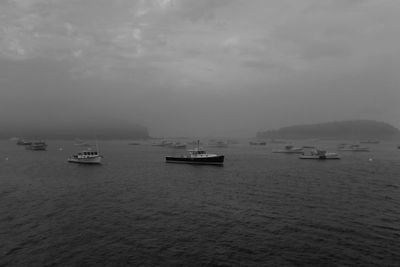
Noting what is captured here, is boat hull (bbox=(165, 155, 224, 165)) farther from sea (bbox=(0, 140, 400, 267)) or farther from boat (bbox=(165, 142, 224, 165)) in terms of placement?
sea (bbox=(0, 140, 400, 267))

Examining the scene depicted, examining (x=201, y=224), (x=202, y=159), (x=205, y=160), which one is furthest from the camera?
(x=202, y=159)

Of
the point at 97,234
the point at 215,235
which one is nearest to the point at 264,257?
the point at 215,235

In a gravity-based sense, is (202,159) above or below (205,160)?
above

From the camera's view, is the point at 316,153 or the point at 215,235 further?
the point at 316,153

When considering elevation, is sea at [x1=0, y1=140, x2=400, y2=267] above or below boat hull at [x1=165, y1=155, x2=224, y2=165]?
below

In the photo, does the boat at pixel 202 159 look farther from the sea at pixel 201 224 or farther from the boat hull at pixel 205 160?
the sea at pixel 201 224

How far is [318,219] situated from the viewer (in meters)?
35.1

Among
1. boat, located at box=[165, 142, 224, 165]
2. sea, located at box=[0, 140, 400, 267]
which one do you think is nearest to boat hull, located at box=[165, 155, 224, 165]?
boat, located at box=[165, 142, 224, 165]

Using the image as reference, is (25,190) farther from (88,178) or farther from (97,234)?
(97,234)

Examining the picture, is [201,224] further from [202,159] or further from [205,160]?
[202,159]

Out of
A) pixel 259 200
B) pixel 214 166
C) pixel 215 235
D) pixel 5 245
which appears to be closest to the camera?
pixel 5 245

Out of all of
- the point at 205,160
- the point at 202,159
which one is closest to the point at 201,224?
the point at 205,160

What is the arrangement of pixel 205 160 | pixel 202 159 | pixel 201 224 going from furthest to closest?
pixel 202 159 → pixel 205 160 → pixel 201 224

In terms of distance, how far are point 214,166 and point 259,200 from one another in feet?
155
